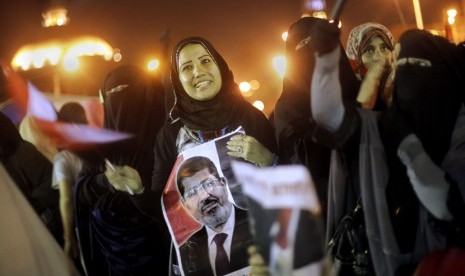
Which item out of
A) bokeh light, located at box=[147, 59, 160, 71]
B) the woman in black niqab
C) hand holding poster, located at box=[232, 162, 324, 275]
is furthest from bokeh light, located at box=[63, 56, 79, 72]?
hand holding poster, located at box=[232, 162, 324, 275]

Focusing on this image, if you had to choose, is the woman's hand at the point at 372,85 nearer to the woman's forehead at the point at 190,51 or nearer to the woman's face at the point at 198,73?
the woman's face at the point at 198,73

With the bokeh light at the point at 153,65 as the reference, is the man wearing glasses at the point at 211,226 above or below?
below

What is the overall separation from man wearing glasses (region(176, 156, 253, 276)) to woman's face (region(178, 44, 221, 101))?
370mm

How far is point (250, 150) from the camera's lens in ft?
8.17

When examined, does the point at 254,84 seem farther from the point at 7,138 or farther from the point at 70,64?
the point at 7,138

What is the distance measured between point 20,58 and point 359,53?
24.3 ft

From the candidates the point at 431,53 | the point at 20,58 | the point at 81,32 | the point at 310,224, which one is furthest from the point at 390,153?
the point at 81,32

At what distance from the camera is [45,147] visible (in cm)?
377

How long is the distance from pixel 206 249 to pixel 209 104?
766mm

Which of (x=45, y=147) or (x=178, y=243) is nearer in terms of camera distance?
(x=178, y=243)

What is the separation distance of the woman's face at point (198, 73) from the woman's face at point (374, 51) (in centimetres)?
92

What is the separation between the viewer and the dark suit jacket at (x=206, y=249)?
2.51 metres

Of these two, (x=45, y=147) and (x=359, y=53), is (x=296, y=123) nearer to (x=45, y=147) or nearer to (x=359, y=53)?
(x=359, y=53)

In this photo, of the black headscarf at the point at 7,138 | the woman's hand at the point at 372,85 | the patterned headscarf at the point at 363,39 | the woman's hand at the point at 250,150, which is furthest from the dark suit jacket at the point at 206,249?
the black headscarf at the point at 7,138
